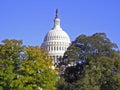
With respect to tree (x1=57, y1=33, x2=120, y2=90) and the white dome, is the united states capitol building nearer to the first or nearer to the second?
the white dome

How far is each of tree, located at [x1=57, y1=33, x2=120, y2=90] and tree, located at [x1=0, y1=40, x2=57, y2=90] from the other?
12.4 m

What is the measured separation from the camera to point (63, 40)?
159 meters

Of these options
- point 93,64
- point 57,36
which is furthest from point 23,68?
point 57,36

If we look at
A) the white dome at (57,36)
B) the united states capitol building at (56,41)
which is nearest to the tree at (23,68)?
the united states capitol building at (56,41)

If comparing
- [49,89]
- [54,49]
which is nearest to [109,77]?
[49,89]

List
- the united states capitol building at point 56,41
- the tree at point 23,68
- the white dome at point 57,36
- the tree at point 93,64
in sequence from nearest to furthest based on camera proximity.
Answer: the tree at point 23,68
the tree at point 93,64
the united states capitol building at point 56,41
the white dome at point 57,36

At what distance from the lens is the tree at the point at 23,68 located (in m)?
54.6

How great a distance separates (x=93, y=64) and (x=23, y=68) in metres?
17.7

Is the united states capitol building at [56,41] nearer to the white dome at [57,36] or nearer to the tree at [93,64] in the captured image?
the white dome at [57,36]

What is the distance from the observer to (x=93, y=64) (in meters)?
70.6

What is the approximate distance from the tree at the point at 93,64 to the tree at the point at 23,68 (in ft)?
40.6

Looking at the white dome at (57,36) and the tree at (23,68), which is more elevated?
the white dome at (57,36)

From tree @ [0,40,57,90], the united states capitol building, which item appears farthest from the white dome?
tree @ [0,40,57,90]

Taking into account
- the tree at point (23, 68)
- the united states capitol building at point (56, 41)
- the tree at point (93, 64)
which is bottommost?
the tree at point (23, 68)
